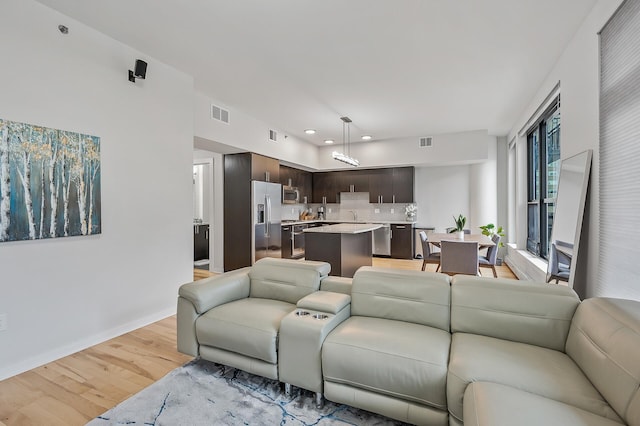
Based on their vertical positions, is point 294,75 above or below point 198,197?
above

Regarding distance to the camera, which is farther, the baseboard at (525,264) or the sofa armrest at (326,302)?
the baseboard at (525,264)

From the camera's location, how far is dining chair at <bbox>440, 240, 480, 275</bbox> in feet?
13.5

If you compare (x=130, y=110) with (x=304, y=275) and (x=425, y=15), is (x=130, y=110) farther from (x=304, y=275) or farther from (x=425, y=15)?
(x=425, y=15)

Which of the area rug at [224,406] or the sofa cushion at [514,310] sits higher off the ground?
the sofa cushion at [514,310]

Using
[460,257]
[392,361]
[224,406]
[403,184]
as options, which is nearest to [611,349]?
[392,361]

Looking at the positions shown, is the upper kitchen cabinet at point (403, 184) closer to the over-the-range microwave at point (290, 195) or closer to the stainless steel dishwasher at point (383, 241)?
the stainless steel dishwasher at point (383, 241)

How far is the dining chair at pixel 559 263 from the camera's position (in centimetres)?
272

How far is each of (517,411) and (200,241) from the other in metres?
6.45

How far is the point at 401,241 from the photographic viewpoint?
705 centimetres

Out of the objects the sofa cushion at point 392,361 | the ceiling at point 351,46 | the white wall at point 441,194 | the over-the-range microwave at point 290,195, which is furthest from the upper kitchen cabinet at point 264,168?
the sofa cushion at point 392,361

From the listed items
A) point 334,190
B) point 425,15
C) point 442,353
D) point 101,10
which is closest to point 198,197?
point 334,190

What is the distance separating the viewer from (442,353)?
1.64 metres

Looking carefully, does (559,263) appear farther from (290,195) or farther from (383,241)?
(290,195)

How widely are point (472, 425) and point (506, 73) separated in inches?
151
